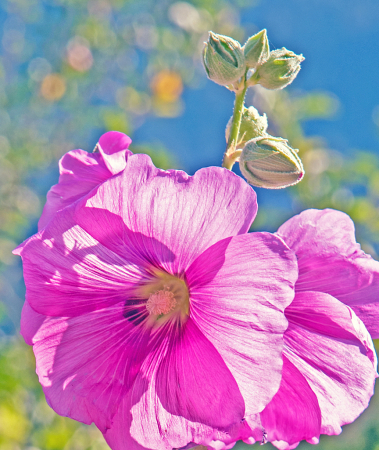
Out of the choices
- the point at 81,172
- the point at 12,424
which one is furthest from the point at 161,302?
the point at 12,424

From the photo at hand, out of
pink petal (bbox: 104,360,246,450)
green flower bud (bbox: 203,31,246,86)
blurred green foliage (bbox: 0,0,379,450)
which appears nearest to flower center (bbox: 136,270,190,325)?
pink petal (bbox: 104,360,246,450)

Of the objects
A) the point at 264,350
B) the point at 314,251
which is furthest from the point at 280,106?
the point at 264,350

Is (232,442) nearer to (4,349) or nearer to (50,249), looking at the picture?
(50,249)

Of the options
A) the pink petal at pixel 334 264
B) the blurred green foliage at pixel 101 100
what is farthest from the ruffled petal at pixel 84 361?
the blurred green foliage at pixel 101 100

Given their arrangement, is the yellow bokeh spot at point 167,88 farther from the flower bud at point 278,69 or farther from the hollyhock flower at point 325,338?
the hollyhock flower at point 325,338

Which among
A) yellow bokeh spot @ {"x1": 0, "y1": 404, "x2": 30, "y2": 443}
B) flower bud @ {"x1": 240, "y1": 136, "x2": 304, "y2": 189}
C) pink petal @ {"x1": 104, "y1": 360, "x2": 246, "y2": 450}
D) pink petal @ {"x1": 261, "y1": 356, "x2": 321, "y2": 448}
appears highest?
flower bud @ {"x1": 240, "y1": 136, "x2": 304, "y2": 189}

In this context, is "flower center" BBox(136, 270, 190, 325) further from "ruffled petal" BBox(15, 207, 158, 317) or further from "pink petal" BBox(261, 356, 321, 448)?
"pink petal" BBox(261, 356, 321, 448)
